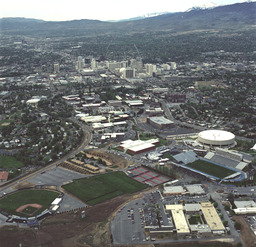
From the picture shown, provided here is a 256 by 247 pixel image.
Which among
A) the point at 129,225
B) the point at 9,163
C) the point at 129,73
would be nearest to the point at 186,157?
the point at 129,225

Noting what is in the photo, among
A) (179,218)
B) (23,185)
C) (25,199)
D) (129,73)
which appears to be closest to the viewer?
(179,218)

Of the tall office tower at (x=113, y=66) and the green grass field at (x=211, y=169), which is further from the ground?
the tall office tower at (x=113, y=66)

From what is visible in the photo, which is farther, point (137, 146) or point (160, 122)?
point (160, 122)

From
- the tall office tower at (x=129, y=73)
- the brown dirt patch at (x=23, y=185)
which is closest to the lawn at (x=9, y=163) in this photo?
the brown dirt patch at (x=23, y=185)

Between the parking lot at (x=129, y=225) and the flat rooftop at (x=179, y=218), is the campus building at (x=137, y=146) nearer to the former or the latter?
the parking lot at (x=129, y=225)

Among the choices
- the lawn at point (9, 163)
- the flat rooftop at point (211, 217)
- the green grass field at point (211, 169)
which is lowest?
the lawn at point (9, 163)

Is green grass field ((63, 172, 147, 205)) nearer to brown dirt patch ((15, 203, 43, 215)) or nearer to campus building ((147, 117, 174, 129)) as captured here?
brown dirt patch ((15, 203, 43, 215))

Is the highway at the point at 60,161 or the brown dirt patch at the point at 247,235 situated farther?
the highway at the point at 60,161

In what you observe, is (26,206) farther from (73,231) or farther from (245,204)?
(245,204)

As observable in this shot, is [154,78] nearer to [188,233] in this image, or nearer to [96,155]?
[96,155]
